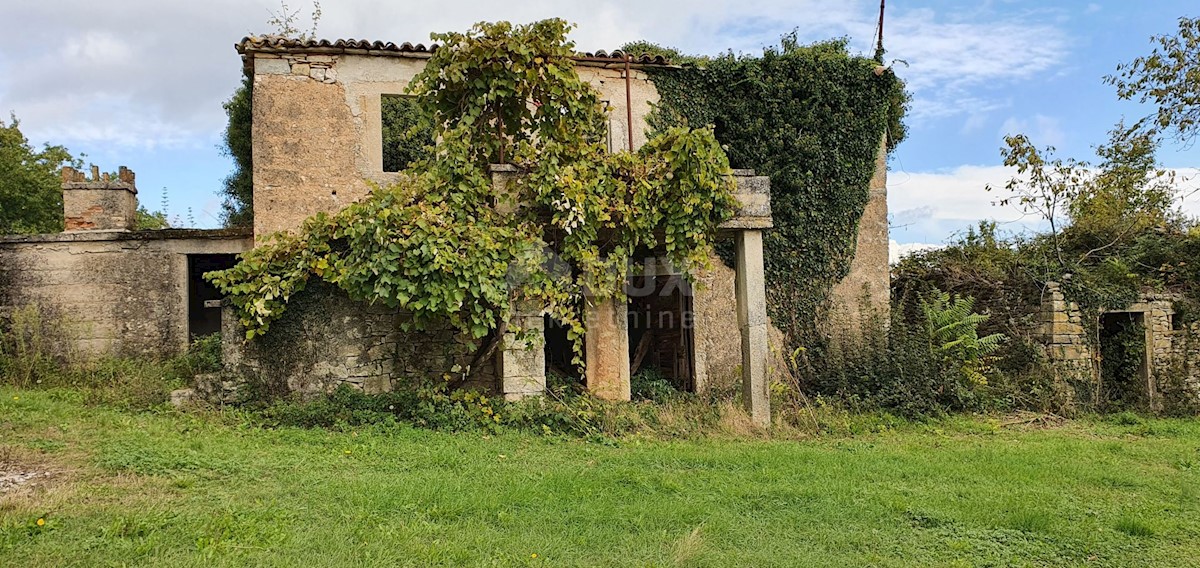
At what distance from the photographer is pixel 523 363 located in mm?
9234

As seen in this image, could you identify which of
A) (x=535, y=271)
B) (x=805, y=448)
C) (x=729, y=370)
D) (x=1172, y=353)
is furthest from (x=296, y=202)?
(x=1172, y=353)

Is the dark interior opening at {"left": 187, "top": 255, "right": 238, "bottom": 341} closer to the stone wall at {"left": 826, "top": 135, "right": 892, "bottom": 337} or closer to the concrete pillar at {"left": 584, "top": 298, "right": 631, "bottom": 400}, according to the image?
the concrete pillar at {"left": 584, "top": 298, "right": 631, "bottom": 400}

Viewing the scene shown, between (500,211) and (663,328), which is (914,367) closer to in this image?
(663,328)

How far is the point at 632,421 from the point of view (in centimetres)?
901

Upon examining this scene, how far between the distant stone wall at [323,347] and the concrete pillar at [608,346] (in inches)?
88.1

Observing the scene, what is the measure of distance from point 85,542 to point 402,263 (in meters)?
4.33

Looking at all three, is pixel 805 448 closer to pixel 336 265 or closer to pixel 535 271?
pixel 535 271

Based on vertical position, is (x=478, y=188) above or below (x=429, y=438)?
above

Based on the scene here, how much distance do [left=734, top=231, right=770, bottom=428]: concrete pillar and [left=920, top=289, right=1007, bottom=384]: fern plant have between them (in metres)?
3.17

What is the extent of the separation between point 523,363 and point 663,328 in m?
4.26

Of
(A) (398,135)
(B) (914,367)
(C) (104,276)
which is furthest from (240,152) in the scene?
(B) (914,367)

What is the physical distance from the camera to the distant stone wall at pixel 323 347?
8977 millimetres

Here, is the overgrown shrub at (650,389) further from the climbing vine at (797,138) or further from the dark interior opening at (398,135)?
the dark interior opening at (398,135)

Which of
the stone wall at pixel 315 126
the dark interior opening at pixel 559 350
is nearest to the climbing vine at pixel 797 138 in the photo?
the dark interior opening at pixel 559 350
